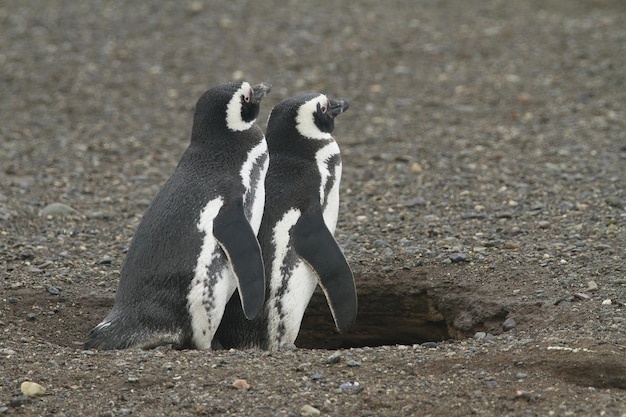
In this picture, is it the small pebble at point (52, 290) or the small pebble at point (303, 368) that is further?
the small pebble at point (52, 290)

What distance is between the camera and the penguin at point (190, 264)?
4.66 metres

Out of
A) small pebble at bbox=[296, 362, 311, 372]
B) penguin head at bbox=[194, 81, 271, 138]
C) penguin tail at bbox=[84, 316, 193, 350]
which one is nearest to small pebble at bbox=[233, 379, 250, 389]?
small pebble at bbox=[296, 362, 311, 372]

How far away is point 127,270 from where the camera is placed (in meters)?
4.78

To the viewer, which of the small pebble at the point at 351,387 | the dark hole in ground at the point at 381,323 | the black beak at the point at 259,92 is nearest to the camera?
the small pebble at the point at 351,387

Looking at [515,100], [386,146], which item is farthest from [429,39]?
[386,146]

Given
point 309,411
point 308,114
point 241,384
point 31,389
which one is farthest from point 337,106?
point 31,389

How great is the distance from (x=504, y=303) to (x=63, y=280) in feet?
7.57

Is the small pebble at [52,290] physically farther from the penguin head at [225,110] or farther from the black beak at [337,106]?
the black beak at [337,106]

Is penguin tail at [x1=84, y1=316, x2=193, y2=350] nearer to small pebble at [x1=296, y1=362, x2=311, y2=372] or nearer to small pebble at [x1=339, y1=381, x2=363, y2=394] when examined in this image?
small pebble at [x1=296, y1=362, x2=311, y2=372]

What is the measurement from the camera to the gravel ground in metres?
4.08

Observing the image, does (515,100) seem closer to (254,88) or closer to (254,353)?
(254,88)

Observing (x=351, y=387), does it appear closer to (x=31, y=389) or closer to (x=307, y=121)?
(x=31, y=389)

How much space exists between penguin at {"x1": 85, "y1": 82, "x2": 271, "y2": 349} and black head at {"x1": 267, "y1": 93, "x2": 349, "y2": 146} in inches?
18.7

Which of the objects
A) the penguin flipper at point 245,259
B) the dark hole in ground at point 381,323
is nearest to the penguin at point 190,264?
the penguin flipper at point 245,259
